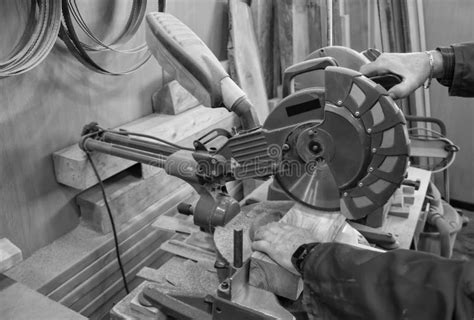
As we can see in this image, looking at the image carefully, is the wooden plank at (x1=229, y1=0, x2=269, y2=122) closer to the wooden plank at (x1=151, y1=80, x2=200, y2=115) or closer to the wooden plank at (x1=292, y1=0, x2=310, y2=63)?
the wooden plank at (x1=292, y1=0, x2=310, y2=63)

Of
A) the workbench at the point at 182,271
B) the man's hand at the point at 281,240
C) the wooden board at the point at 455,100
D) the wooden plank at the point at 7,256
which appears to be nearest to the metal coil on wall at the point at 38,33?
the wooden plank at the point at 7,256

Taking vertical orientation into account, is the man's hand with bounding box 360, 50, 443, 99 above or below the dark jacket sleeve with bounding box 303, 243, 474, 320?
above

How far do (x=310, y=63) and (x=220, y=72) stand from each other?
0.26 metres

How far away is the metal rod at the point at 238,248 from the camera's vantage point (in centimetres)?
91

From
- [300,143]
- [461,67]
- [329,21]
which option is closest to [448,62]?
[461,67]

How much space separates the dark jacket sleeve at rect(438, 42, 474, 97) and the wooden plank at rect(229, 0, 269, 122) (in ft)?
3.54

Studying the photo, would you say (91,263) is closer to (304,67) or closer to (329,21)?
(304,67)

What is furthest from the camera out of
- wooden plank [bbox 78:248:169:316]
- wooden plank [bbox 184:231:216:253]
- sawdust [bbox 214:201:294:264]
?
wooden plank [bbox 78:248:169:316]

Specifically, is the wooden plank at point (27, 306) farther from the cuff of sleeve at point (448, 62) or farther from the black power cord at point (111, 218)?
the cuff of sleeve at point (448, 62)

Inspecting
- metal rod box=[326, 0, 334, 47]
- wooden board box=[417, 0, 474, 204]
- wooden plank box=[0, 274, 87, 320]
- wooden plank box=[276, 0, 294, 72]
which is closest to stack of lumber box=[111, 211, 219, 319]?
wooden plank box=[0, 274, 87, 320]

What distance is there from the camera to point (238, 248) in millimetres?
926

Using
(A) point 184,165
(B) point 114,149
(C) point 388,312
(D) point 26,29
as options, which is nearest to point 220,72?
(A) point 184,165

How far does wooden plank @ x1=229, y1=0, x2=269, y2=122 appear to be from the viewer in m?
2.23

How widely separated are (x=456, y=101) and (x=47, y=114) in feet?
8.63
